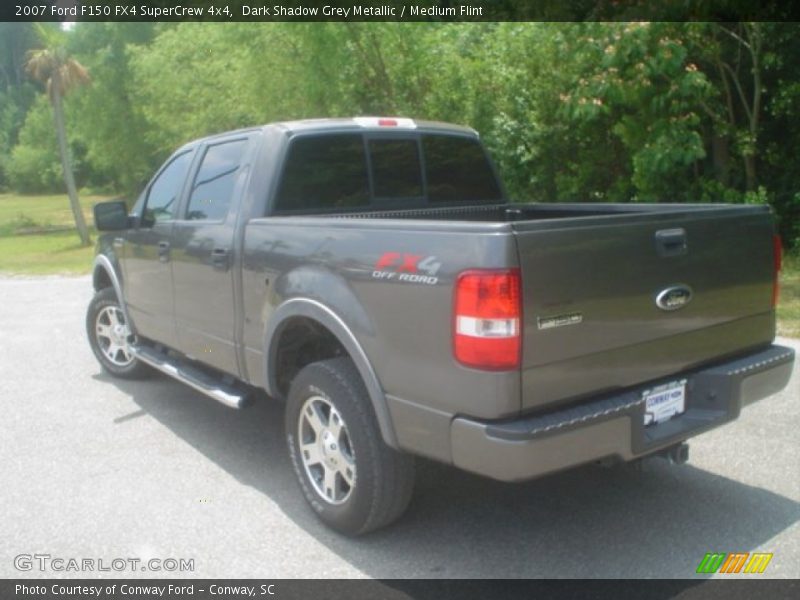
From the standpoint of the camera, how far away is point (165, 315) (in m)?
5.35

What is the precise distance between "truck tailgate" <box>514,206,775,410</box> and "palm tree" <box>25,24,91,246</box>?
31246mm

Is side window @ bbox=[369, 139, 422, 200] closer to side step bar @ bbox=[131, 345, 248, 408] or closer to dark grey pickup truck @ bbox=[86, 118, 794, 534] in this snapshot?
dark grey pickup truck @ bbox=[86, 118, 794, 534]

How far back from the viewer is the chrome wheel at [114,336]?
21.6ft

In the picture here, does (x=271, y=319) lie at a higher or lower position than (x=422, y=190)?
lower

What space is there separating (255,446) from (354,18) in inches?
495

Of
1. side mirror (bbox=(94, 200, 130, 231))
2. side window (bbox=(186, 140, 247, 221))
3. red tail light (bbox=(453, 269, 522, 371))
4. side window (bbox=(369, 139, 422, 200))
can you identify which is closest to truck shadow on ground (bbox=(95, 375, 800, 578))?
red tail light (bbox=(453, 269, 522, 371))

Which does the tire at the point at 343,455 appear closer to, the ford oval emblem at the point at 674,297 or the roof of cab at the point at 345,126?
the ford oval emblem at the point at 674,297

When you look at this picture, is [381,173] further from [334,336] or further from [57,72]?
[57,72]

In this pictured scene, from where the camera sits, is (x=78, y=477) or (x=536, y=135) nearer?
(x=78, y=477)

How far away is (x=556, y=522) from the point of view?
3.88 metres

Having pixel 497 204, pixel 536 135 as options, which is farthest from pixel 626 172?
pixel 497 204

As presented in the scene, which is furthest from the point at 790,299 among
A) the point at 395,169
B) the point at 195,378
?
the point at 195,378

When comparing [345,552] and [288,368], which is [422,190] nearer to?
[288,368]
